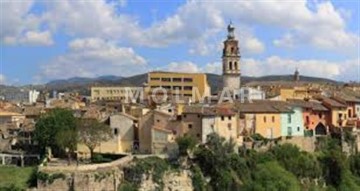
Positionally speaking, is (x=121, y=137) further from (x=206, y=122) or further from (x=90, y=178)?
(x=90, y=178)

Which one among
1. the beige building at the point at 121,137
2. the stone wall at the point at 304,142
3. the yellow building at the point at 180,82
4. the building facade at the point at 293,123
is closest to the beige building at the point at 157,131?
the beige building at the point at 121,137

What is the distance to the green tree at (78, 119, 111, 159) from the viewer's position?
43.4 metres

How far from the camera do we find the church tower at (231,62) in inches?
2431

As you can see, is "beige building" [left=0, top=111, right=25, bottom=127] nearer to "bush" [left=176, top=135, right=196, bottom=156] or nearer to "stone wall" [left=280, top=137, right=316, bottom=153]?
"bush" [left=176, top=135, right=196, bottom=156]

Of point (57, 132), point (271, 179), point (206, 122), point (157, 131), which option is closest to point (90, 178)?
point (57, 132)

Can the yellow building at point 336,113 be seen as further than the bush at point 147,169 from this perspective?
Yes

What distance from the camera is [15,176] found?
39875 millimetres

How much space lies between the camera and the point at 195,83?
262 ft

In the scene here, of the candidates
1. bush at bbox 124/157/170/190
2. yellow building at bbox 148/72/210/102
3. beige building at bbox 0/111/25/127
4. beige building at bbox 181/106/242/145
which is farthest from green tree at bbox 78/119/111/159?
yellow building at bbox 148/72/210/102

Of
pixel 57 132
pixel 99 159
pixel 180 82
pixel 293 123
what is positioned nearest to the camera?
pixel 99 159

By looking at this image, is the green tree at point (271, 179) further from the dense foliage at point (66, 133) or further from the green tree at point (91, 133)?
Answer: the dense foliage at point (66, 133)

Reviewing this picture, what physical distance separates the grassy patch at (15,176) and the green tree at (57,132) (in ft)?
10.3

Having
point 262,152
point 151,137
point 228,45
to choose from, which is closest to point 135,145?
point 151,137

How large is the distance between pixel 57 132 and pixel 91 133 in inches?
88.5
